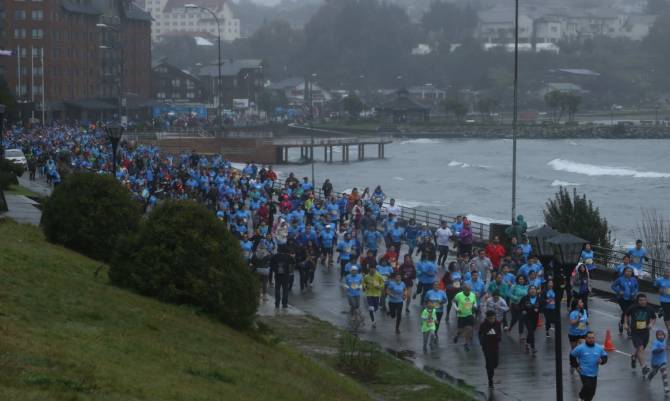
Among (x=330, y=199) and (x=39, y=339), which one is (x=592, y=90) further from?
(x=39, y=339)

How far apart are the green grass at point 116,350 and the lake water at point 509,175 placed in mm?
38200

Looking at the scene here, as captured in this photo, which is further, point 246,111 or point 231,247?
point 246,111

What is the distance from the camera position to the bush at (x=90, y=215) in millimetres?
18750

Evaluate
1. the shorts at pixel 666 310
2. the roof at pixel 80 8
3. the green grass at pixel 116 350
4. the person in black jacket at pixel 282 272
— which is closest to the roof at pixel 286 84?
the roof at pixel 80 8

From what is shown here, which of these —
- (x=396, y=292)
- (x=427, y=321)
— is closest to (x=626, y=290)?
(x=427, y=321)

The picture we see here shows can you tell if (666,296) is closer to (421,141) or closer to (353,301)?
(353,301)

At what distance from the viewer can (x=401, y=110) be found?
151m

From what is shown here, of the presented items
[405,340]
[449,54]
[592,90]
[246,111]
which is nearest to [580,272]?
[405,340]

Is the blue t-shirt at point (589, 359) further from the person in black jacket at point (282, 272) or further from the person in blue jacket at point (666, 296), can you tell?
the person in black jacket at point (282, 272)

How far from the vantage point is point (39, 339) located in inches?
450

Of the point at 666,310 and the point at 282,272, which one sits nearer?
the point at 666,310

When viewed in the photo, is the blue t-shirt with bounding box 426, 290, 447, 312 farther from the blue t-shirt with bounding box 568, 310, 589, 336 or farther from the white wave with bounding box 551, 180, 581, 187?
the white wave with bounding box 551, 180, 581, 187

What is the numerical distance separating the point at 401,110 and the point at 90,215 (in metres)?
133

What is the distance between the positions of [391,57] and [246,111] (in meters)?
46.2
